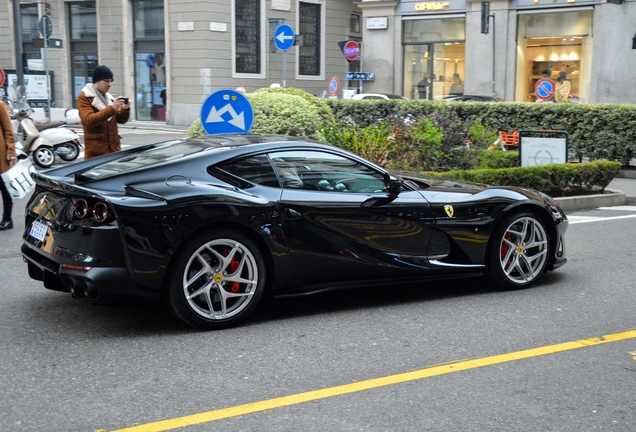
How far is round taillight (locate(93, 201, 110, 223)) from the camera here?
5266mm

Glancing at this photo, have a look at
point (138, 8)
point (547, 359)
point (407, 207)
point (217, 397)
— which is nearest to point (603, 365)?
point (547, 359)

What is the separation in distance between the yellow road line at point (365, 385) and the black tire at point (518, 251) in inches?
50.7

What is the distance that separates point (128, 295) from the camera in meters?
5.33

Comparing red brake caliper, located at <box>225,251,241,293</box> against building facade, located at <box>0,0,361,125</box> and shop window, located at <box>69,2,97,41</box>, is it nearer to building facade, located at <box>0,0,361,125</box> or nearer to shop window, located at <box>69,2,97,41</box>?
building facade, located at <box>0,0,361,125</box>

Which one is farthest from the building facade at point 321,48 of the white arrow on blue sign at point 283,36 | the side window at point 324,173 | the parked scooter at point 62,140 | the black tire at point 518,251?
the side window at point 324,173

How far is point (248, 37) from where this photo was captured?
116 ft

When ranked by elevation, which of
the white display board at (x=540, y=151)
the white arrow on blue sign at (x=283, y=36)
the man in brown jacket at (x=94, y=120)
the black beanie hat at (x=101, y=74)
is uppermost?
the white arrow on blue sign at (x=283, y=36)

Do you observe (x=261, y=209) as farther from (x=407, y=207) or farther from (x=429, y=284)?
(x=429, y=284)

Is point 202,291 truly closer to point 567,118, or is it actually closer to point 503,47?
point 567,118

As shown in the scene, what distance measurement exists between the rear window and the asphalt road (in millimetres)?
1024

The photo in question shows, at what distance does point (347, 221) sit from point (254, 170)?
2.49 feet

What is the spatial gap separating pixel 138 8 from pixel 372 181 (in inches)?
1233

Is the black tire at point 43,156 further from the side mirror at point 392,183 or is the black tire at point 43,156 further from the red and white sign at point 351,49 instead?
the side mirror at point 392,183

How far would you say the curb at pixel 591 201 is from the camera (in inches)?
476
